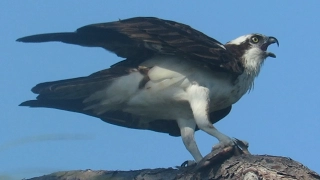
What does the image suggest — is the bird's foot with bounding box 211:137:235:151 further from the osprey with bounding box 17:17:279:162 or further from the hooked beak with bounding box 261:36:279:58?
the hooked beak with bounding box 261:36:279:58

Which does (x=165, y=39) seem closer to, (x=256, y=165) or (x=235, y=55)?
(x=235, y=55)

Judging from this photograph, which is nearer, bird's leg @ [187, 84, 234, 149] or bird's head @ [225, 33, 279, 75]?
bird's leg @ [187, 84, 234, 149]

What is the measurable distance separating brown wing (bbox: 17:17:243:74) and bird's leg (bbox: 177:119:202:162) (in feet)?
2.10

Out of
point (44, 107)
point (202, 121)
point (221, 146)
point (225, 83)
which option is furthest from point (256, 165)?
point (44, 107)

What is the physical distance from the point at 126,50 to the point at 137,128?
0.85 metres

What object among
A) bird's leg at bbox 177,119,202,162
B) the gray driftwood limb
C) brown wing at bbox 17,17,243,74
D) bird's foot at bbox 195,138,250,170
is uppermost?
brown wing at bbox 17,17,243,74

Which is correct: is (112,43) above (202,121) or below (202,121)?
above

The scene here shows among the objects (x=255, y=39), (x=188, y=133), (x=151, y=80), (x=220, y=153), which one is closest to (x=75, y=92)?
(x=151, y=80)

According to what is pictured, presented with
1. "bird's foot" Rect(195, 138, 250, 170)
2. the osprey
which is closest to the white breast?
the osprey

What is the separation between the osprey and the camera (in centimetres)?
812

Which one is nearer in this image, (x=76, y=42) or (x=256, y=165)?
(x=256, y=165)

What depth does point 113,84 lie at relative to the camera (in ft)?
27.0

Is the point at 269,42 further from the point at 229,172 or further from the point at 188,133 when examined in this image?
the point at 229,172

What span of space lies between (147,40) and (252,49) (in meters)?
1.43
